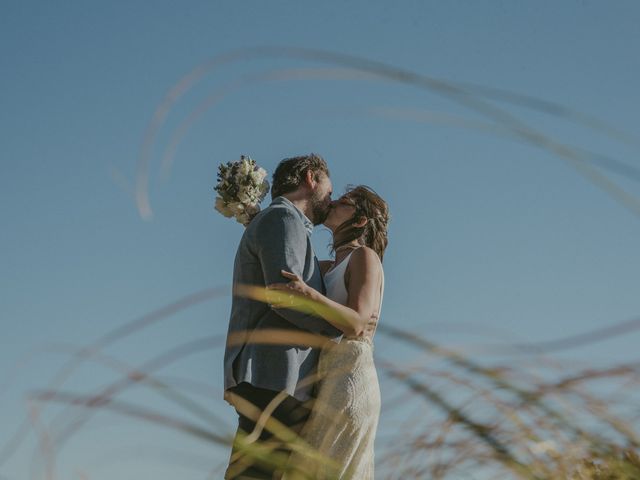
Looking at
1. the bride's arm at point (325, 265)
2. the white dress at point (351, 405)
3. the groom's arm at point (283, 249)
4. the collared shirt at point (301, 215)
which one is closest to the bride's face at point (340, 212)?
the bride's arm at point (325, 265)

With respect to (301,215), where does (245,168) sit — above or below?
above

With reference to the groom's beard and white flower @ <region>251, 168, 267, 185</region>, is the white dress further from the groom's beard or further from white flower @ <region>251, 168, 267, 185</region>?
white flower @ <region>251, 168, 267, 185</region>

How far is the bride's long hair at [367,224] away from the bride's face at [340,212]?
17 mm

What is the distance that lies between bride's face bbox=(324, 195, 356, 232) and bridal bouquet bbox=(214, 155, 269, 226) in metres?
0.32

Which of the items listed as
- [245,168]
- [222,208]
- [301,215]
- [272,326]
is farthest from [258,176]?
[272,326]

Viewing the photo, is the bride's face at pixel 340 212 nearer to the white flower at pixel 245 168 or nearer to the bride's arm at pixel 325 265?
the bride's arm at pixel 325 265

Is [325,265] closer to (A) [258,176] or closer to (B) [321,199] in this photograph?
(B) [321,199]

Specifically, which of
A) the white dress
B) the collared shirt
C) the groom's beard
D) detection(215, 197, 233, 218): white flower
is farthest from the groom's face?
the white dress

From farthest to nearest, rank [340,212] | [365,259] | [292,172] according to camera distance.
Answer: [340,212] → [292,172] → [365,259]

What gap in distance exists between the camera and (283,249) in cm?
317

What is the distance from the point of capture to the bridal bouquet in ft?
12.5

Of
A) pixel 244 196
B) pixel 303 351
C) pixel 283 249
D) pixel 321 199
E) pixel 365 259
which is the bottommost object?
pixel 303 351

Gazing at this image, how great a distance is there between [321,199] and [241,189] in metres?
0.36

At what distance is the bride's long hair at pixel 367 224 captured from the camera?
3814mm
